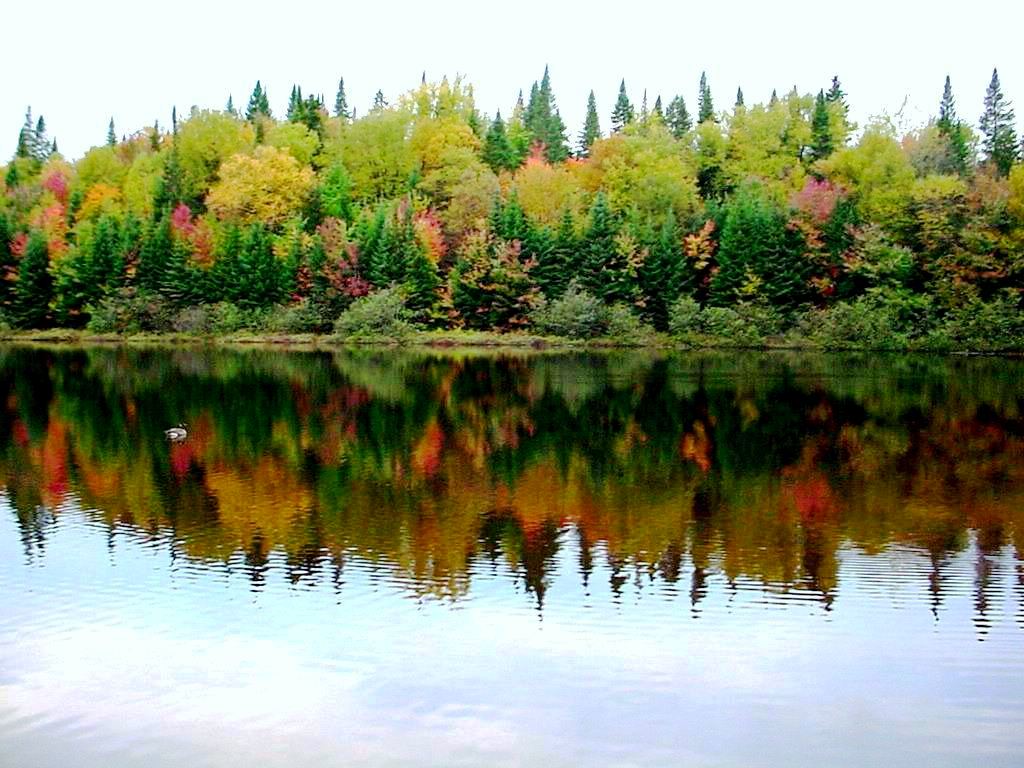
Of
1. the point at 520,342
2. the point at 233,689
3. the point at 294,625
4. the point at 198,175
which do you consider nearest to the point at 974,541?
the point at 294,625

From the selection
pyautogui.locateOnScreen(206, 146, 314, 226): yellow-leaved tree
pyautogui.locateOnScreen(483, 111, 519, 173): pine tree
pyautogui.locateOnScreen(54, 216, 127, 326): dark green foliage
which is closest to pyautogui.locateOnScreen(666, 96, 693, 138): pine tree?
pyautogui.locateOnScreen(483, 111, 519, 173): pine tree

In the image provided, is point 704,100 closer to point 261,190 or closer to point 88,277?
point 261,190

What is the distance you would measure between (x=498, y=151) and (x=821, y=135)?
30.9 metres

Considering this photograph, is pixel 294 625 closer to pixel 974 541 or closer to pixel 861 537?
pixel 861 537

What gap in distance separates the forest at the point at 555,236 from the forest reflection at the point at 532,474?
28.9 meters

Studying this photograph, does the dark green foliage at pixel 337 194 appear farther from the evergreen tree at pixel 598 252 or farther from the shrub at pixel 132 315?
the evergreen tree at pixel 598 252

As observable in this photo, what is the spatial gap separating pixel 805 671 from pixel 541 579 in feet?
12.5

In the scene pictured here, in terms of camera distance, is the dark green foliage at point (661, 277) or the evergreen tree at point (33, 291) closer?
the dark green foliage at point (661, 277)

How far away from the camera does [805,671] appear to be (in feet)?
33.6

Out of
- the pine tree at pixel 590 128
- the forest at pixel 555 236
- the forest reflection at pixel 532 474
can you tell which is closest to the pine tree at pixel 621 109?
Result: the pine tree at pixel 590 128

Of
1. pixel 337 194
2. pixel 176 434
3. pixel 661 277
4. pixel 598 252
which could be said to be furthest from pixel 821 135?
pixel 176 434

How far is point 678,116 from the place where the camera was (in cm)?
13462

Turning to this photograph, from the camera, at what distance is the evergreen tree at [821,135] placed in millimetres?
102250

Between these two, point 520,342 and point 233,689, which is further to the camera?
point 520,342
